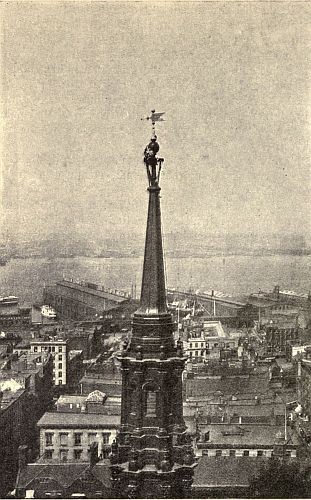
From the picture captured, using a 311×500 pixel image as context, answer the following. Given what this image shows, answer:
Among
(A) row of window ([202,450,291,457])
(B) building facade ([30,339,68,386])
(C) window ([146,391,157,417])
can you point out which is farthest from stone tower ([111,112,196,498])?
(A) row of window ([202,450,291,457])

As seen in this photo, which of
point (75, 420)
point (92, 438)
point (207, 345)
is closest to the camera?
point (75, 420)

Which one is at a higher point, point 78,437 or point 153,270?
point 153,270

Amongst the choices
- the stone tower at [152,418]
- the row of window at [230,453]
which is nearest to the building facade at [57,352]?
the row of window at [230,453]

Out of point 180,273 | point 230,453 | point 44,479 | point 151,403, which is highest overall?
point 180,273

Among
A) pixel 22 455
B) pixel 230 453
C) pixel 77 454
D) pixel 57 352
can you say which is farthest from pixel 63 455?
pixel 230 453

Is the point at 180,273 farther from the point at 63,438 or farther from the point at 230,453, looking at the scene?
the point at 230,453

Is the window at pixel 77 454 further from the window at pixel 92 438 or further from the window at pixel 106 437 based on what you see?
the window at pixel 106 437

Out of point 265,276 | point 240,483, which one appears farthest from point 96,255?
point 240,483

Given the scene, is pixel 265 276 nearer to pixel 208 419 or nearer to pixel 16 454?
pixel 208 419

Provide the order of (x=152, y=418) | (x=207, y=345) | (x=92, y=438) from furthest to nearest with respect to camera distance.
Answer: (x=207, y=345) → (x=92, y=438) → (x=152, y=418)
